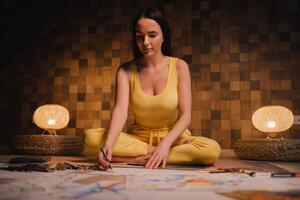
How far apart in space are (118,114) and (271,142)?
1304mm

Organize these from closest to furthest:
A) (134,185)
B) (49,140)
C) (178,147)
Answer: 1. (134,185)
2. (178,147)
3. (49,140)

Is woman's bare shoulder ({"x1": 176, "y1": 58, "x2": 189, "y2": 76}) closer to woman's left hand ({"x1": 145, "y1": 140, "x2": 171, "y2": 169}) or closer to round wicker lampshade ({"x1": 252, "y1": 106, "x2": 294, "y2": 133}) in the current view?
woman's left hand ({"x1": 145, "y1": 140, "x2": 171, "y2": 169})

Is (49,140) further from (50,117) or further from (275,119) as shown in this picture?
(275,119)

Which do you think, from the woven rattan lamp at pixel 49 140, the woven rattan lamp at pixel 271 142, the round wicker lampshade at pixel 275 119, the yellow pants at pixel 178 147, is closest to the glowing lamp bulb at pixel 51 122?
the woven rattan lamp at pixel 49 140

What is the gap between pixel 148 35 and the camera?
78.5 inches

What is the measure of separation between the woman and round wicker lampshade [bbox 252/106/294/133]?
0.86 meters

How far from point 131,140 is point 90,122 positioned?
1400mm

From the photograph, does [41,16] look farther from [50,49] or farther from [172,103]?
[172,103]

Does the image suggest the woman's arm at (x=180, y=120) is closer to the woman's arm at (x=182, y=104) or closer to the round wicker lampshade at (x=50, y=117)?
the woman's arm at (x=182, y=104)

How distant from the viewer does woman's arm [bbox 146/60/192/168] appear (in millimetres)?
1755

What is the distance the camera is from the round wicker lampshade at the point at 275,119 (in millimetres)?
2668

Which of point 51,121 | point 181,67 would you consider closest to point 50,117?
point 51,121

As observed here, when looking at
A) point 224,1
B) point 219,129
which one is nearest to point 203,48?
point 224,1

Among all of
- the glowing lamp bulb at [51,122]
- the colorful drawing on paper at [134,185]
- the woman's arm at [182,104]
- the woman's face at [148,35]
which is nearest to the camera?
the colorful drawing on paper at [134,185]
